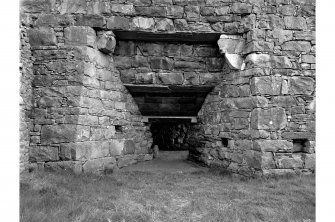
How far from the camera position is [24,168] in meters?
4.60

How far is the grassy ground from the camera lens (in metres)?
3.16

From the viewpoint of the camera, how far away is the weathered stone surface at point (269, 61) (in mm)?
5117

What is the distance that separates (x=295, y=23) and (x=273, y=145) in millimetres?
2593

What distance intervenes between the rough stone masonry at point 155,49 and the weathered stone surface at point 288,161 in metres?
0.02

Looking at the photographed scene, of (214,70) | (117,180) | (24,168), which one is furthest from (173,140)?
(24,168)

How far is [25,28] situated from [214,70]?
4.13 m

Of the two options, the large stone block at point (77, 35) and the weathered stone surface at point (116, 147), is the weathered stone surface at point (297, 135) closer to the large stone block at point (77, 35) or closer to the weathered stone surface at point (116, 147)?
the weathered stone surface at point (116, 147)

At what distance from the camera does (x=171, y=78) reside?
5.87 m

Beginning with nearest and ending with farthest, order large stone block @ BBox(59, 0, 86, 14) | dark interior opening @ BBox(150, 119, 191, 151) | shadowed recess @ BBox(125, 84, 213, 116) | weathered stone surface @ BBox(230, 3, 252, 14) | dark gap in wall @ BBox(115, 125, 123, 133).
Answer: large stone block @ BBox(59, 0, 86, 14), weathered stone surface @ BBox(230, 3, 252, 14), dark gap in wall @ BBox(115, 125, 123, 133), shadowed recess @ BBox(125, 84, 213, 116), dark interior opening @ BBox(150, 119, 191, 151)

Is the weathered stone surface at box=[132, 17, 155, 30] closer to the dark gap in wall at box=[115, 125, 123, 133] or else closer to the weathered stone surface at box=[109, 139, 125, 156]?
the dark gap in wall at box=[115, 125, 123, 133]

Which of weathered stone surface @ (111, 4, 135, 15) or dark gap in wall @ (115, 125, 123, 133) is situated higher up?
weathered stone surface @ (111, 4, 135, 15)

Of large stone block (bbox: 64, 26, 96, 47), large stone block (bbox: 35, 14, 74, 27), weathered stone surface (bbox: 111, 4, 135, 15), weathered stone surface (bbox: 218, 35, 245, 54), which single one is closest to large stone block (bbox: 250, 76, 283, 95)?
weathered stone surface (bbox: 218, 35, 245, 54)

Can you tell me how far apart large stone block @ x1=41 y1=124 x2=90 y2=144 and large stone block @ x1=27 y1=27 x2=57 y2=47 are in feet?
5.48

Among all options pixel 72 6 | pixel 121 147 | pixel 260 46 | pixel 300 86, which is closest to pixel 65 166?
pixel 121 147
